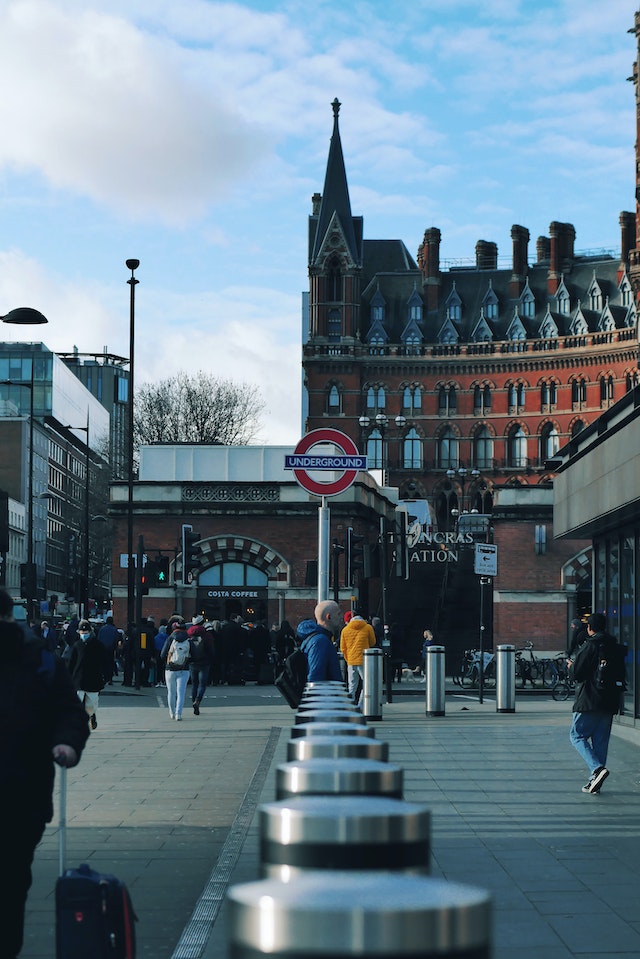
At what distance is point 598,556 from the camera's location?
25.2 metres

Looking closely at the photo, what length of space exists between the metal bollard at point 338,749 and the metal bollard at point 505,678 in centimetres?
1909

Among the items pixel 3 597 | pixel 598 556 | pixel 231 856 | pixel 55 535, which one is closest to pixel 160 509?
pixel 598 556

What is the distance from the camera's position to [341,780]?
4.76 m

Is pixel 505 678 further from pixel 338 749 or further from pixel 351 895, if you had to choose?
pixel 351 895

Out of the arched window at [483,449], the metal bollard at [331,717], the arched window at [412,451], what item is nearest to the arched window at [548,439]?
the arched window at [483,449]

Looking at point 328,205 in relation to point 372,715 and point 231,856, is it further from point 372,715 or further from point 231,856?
point 231,856

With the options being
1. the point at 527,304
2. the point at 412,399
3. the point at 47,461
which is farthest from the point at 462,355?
the point at 47,461

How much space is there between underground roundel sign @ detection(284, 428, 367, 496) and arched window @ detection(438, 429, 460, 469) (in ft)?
277

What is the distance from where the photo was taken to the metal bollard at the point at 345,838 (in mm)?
3605

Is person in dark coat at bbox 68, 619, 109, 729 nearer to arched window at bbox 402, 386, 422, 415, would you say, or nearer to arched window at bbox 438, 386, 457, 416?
arched window at bbox 438, 386, 457, 416

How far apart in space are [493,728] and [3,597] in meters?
16.7

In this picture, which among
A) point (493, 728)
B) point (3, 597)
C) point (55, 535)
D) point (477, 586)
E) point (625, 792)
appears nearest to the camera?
point (3, 597)

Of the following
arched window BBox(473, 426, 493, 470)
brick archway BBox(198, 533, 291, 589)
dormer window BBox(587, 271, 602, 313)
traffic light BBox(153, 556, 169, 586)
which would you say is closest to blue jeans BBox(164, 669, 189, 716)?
traffic light BBox(153, 556, 169, 586)

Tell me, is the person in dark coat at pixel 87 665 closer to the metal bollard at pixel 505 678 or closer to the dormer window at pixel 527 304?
the metal bollard at pixel 505 678
